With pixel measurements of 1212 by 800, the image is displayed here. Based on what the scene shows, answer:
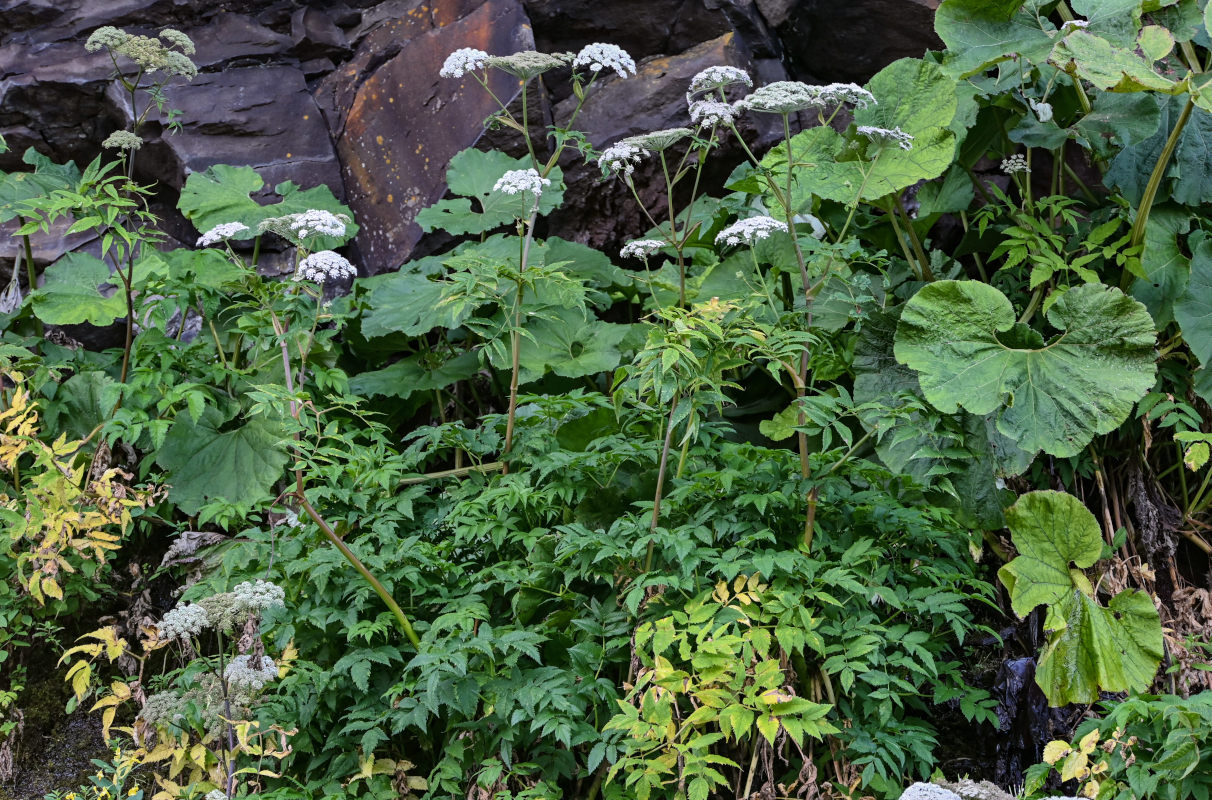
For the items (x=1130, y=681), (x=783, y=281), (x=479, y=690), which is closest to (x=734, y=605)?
(x=479, y=690)

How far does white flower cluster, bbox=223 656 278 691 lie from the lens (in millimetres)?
2201

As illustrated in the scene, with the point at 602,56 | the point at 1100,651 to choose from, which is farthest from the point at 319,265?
the point at 1100,651

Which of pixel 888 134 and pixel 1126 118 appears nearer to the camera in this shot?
pixel 888 134

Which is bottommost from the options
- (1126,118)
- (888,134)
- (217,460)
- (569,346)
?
(217,460)

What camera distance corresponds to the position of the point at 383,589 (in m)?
2.59

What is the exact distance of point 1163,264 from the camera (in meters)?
3.34

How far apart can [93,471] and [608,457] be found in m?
1.86

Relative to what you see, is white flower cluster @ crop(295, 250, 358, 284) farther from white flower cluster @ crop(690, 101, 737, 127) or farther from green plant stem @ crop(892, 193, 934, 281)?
green plant stem @ crop(892, 193, 934, 281)

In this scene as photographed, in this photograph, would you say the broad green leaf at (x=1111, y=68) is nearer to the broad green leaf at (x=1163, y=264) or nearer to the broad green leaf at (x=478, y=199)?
the broad green leaf at (x=1163, y=264)

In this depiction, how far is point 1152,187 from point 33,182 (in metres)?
4.06

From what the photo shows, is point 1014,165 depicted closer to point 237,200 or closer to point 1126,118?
point 1126,118

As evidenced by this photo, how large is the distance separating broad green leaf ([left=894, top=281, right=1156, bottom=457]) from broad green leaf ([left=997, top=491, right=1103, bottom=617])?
0.50ft

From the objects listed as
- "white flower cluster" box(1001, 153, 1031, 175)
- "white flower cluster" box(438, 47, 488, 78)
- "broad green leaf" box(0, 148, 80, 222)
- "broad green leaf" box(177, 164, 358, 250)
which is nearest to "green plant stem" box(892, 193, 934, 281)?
"white flower cluster" box(1001, 153, 1031, 175)

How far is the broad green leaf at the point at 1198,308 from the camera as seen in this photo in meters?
3.13
